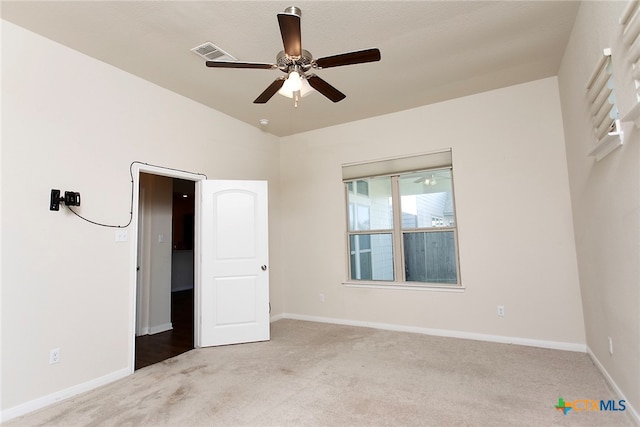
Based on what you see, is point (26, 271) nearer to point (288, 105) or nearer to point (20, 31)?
point (20, 31)

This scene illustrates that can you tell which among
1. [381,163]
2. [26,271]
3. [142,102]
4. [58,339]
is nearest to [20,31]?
[142,102]

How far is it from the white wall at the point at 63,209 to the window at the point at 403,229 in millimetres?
2720

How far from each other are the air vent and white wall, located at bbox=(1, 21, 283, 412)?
0.90 metres

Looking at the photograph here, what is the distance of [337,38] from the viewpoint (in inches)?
109

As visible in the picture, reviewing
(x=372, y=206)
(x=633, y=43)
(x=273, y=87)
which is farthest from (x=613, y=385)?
(x=273, y=87)

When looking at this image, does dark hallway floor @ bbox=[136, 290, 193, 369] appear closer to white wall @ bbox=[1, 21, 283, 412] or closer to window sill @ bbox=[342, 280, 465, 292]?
white wall @ bbox=[1, 21, 283, 412]

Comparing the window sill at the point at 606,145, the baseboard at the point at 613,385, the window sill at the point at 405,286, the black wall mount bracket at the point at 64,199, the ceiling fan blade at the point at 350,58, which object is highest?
the ceiling fan blade at the point at 350,58

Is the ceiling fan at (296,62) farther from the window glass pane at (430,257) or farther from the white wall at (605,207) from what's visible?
the window glass pane at (430,257)

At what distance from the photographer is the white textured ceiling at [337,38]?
2400 mm

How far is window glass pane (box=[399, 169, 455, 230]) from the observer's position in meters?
4.11

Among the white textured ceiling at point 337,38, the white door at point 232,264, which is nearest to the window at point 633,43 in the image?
the white textured ceiling at point 337,38

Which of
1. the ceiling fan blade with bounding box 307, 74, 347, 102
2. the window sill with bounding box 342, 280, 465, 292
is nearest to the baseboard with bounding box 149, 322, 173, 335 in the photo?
the window sill with bounding box 342, 280, 465, 292

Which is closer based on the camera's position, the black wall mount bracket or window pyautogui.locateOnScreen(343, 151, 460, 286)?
the black wall mount bracket

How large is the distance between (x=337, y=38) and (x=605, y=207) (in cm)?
251
